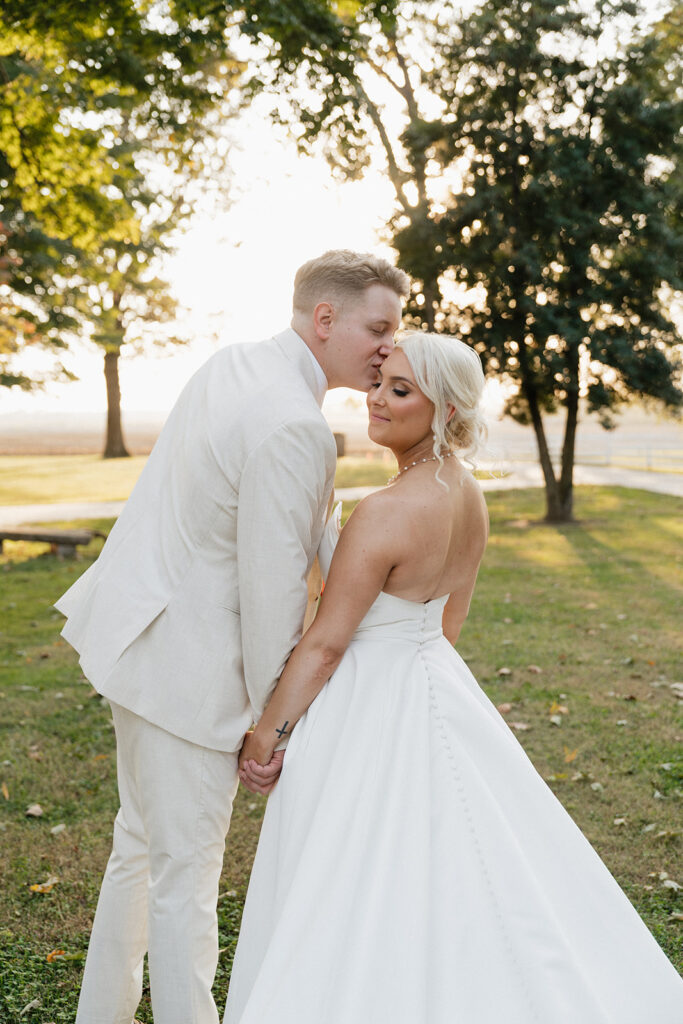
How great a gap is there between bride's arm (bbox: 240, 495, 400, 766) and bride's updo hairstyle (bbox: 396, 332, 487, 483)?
0.97 ft

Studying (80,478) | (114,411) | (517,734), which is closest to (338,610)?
(517,734)

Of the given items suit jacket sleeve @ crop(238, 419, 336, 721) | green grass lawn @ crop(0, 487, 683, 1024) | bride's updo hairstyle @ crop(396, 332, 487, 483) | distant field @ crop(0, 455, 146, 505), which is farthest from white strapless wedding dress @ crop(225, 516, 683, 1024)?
distant field @ crop(0, 455, 146, 505)

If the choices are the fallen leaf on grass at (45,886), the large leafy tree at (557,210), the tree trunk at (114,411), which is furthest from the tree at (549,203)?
the tree trunk at (114,411)

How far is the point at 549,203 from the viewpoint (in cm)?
1703

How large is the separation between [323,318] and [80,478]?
28.8m

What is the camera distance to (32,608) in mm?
10781

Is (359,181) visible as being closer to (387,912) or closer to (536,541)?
(536,541)

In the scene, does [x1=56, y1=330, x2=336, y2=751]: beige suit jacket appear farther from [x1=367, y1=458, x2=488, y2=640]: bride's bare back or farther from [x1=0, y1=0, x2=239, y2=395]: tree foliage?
[x1=0, y1=0, x2=239, y2=395]: tree foliage

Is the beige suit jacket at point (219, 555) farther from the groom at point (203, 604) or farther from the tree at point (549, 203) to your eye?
the tree at point (549, 203)

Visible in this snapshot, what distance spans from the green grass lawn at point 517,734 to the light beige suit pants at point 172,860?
929 mm

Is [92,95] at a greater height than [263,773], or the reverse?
[92,95]

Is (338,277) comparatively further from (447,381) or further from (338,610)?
(338,610)

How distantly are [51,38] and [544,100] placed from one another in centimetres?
1110

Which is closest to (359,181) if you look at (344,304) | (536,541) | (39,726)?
(536,541)
